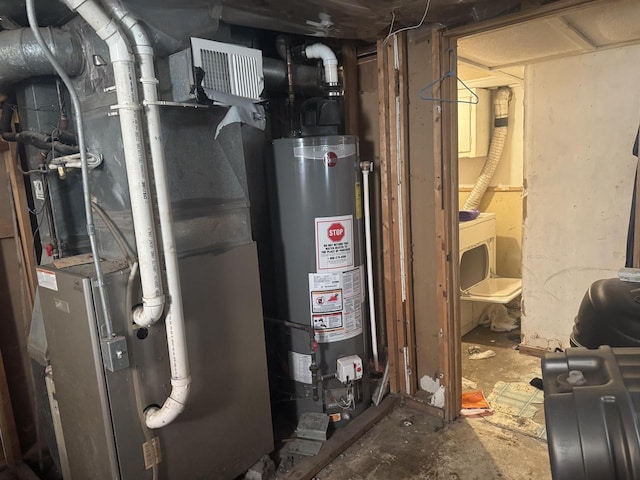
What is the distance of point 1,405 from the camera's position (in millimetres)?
2070

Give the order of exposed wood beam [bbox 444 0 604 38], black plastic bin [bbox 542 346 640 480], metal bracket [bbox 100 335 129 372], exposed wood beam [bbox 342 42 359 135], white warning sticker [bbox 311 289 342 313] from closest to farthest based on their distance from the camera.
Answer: black plastic bin [bbox 542 346 640 480]
metal bracket [bbox 100 335 129 372]
exposed wood beam [bbox 444 0 604 38]
white warning sticker [bbox 311 289 342 313]
exposed wood beam [bbox 342 42 359 135]

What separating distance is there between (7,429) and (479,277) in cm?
324

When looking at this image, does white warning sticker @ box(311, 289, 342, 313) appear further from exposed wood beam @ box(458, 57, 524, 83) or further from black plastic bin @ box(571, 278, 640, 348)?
exposed wood beam @ box(458, 57, 524, 83)

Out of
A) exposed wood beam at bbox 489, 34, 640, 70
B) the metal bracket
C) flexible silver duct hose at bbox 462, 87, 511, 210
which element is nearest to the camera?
the metal bracket

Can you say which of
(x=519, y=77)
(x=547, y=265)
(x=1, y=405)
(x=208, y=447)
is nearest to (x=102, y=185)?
(x=208, y=447)

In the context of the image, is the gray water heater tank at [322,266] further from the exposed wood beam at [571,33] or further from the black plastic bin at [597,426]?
the black plastic bin at [597,426]

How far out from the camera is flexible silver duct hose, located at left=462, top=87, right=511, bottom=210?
416 centimetres

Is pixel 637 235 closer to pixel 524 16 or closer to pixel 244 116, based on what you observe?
pixel 524 16

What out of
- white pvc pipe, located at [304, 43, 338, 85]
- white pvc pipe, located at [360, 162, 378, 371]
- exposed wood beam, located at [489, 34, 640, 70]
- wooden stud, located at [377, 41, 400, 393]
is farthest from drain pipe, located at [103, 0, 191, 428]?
exposed wood beam, located at [489, 34, 640, 70]

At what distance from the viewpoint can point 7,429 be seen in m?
2.10

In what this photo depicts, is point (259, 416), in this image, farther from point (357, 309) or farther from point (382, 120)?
point (382, 120)

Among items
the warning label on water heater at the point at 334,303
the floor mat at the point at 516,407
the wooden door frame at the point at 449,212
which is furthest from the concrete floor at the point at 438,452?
the warning label on water heater at the point at 334,303

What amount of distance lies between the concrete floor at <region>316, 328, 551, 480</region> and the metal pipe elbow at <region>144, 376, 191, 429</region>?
81 centimetres

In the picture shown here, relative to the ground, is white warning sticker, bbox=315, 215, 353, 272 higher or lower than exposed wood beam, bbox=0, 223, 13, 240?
lower
